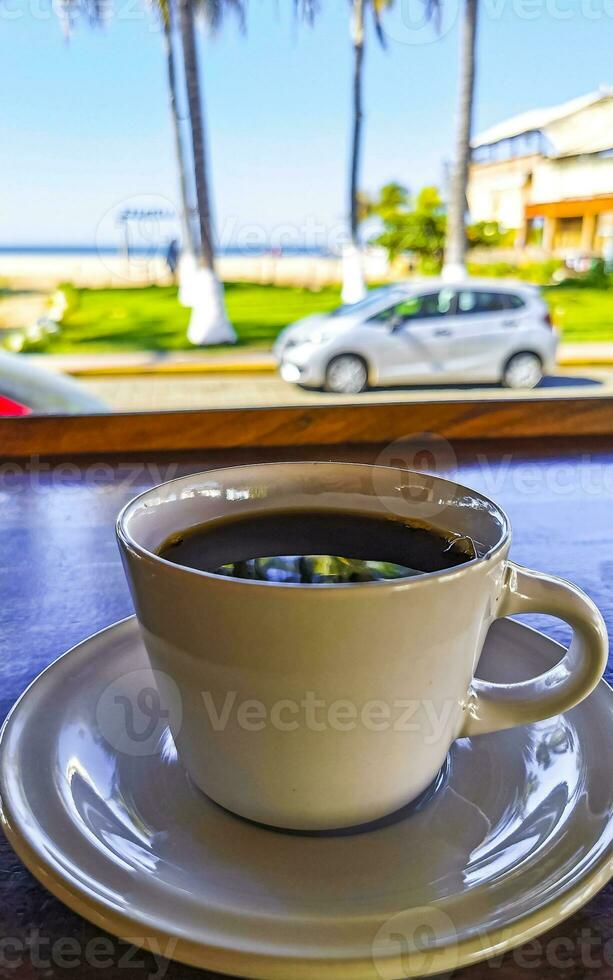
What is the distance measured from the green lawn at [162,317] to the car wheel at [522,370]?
1844 millimetres

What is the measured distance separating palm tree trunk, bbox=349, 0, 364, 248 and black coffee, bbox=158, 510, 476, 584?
5057mm

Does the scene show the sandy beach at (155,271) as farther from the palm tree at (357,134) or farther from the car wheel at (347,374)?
the car wheel at (347,374)

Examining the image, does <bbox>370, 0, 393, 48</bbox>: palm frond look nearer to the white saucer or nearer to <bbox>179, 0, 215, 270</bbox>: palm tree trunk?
<bbox>179, 0, 215, 270</bbox>: palm tree trunk

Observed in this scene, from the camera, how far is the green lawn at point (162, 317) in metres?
5.53

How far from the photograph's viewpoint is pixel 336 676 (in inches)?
8.9

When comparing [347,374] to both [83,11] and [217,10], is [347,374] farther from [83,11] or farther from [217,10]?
[83,11]

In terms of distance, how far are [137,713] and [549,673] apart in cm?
16

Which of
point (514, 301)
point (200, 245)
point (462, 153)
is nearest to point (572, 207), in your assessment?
point (462, 153)

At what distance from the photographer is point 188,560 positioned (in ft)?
0.99

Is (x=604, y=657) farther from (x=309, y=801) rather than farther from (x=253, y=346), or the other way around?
(x=253, y=346)

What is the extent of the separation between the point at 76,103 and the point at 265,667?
7.11 metres

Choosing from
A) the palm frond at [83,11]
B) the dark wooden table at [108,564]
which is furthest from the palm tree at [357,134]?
the dark wooden table at [108,564]

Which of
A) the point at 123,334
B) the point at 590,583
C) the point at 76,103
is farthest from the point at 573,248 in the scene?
the point at 590,583

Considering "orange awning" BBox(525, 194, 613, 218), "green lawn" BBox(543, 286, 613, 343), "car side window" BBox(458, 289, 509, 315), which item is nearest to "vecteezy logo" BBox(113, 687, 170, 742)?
"car side window" BBox(458, 289, 509, 315)
